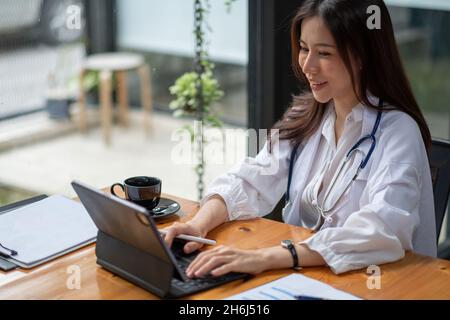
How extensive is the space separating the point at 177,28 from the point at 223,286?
1905 millimetres

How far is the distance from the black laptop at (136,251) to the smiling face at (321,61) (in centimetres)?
57

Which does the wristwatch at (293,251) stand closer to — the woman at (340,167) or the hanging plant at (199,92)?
the woman at (340,167)

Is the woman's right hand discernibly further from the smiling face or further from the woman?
the smiling face

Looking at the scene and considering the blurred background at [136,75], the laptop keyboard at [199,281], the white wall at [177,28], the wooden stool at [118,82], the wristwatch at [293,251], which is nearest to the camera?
the laptop keyboard at [199,281]

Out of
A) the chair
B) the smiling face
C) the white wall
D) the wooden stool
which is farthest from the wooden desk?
the wooden stool

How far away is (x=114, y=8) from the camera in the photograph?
11.1 ft

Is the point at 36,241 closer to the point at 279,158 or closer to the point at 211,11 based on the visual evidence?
the point at 279,158

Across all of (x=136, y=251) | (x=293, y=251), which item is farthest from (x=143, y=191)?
(x=293, y=251)

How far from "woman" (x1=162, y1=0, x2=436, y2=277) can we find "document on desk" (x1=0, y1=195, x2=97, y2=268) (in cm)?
27

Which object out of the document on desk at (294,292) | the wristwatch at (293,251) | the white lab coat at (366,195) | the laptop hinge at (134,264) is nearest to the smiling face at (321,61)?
the white lab coat at (366,195)

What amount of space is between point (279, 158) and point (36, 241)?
0.73 meters

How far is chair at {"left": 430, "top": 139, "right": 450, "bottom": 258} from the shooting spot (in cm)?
214

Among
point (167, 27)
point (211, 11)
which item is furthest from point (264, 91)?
point (167, 27)

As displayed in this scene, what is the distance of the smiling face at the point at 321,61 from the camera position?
1974 millimetres
